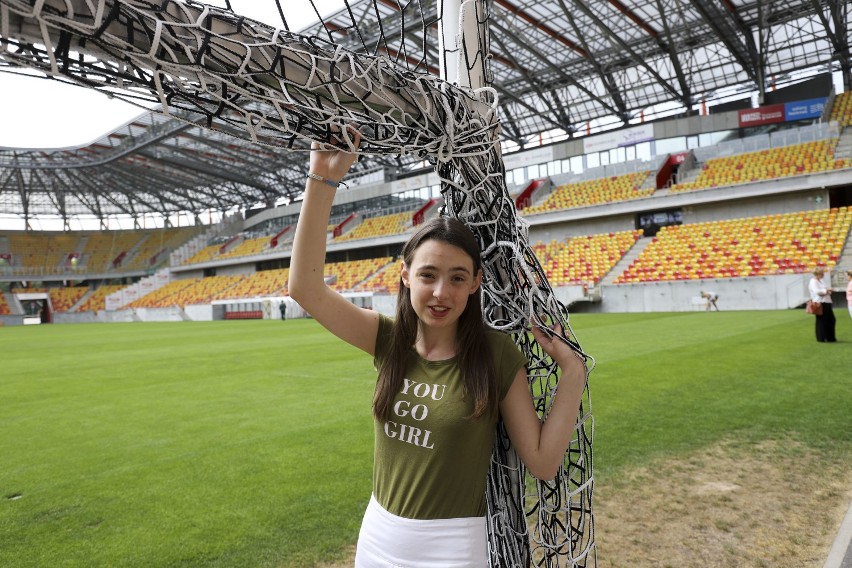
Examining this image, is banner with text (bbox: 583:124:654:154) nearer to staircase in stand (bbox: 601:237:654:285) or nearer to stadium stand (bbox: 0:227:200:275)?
staircase in stand (bbox: 601:237:654:285)

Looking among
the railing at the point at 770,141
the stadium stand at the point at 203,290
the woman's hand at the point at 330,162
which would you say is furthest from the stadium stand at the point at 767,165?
the stadium stand at the point at 203,290

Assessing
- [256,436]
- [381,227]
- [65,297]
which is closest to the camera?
[256,436]

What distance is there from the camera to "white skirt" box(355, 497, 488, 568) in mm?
1634

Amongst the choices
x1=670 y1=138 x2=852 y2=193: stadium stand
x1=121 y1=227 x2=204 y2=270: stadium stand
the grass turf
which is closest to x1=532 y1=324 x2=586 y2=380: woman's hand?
the grass turf

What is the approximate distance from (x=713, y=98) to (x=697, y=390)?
31336mm

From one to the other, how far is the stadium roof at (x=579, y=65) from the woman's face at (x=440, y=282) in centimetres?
1466

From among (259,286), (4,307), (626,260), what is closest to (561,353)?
(626,260)

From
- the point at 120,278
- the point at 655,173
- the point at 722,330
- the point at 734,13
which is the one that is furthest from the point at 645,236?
the point at 120,278

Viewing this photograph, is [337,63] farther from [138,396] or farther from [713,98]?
[713,98]

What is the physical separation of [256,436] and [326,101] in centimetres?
483

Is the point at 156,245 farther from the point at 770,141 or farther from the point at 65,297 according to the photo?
the point at 770,141

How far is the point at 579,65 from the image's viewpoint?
29922mm

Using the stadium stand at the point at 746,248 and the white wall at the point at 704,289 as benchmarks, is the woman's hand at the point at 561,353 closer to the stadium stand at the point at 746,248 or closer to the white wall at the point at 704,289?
the white wall at the point at 704,289

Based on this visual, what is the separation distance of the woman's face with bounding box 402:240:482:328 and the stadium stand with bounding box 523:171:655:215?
100ft
